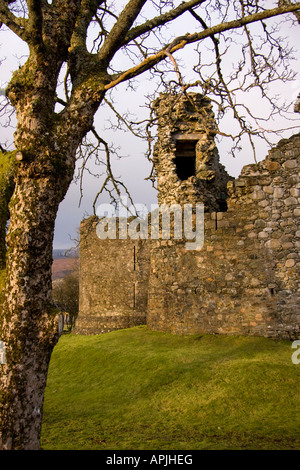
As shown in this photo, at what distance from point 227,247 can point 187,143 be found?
3.70m

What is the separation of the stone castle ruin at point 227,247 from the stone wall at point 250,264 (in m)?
0.02

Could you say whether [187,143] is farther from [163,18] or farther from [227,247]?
[163,18]

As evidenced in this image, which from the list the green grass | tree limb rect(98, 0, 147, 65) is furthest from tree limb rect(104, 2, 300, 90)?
the green grass

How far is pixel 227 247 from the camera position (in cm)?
872

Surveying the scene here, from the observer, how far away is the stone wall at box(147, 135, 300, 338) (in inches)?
314

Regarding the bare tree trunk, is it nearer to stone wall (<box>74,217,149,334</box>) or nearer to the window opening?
the window opening

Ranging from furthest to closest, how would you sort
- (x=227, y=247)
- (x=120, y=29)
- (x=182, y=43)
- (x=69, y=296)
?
(x=69, y=296) < (x=227, y=247) < (x=120, y=29) < (x=182, y=43)

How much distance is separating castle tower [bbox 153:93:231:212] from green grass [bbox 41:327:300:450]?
3.64 meters

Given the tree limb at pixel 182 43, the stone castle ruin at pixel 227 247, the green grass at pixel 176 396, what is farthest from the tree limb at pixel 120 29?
the green grass at pixel 176 396

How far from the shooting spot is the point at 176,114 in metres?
10.5

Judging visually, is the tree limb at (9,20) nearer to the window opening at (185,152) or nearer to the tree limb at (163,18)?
the tree limb at (163,18)

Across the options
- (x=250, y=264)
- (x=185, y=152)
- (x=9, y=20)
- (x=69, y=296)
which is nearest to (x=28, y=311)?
(x=9, y=20)
